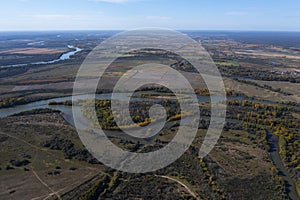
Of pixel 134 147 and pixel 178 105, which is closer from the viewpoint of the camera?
pixel 134 147

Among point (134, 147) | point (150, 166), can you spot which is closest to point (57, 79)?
point (134, 147)

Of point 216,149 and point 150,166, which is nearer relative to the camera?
point 150,166

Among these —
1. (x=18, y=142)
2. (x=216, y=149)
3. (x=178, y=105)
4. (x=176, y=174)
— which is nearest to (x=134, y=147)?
(x=176, y=174)

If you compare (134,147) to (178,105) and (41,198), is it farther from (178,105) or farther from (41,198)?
(178,105)

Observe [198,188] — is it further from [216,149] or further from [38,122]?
[38,122]

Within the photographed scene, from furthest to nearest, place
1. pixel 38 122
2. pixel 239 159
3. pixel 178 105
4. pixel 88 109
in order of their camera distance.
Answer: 1. pixel 178 105
2. pixel 88 109
3. pixel 38 122
4. pixel 239 159

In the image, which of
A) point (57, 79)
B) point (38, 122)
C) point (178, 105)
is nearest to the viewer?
point (38, 122)

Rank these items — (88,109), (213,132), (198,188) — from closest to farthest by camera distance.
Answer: (198,188)
(213,132)
(88,109)

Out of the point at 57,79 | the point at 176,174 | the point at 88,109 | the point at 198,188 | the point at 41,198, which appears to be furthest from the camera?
the point at 57,79
